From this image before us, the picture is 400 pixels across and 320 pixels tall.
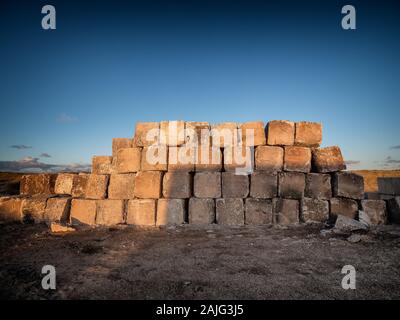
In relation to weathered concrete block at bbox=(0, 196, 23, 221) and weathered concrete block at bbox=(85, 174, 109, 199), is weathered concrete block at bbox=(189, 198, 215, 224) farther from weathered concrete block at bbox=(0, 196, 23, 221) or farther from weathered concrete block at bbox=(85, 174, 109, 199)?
weathered concrete block at bbox=(0, 196, 23, 221)

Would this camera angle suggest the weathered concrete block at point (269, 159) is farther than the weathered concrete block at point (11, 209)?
No

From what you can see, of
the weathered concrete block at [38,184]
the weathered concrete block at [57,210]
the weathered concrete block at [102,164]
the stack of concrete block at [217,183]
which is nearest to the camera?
the stack of concrete block at [217,183]

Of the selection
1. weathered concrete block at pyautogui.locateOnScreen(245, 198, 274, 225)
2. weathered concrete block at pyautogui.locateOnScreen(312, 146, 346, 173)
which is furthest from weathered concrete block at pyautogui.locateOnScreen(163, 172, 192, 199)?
weathered concrete block at pyautogui.locateOnScreen(312, 146, 346, 173)

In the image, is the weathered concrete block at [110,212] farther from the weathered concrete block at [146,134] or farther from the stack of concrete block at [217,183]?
the weathered concrete block at [146,134]

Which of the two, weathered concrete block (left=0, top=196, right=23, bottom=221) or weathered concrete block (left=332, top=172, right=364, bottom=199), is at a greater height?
weathered concrete block (left=332, top=172, right=364, bottom=199)

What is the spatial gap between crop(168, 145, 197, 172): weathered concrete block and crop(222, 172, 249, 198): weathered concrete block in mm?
1094

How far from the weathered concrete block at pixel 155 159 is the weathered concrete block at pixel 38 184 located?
3.62 meters

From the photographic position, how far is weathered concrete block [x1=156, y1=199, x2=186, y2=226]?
282 inches

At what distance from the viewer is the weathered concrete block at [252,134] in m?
7.46

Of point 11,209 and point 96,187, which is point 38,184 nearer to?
point 11,209

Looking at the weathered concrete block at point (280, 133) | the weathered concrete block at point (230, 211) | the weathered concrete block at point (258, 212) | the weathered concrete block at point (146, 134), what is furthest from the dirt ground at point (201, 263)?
the weathered concrete block at point (146, 134)

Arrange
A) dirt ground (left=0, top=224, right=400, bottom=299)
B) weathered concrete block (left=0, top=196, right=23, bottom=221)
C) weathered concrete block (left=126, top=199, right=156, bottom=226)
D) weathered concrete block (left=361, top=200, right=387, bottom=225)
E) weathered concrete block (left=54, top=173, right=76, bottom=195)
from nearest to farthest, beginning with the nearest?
dirt ground (left=0, top=224, right=400, bottom=299) < weathered concrete block (left=361, top=200, right=387, bottom=225) < weathered concrete block (left=126, top=199, right=156, bottom=226) < weathered concrete block (left=0, top=196, right=23, bottom=221) < weathered concrete block (left=54, top=173, right=76, bottom=195)

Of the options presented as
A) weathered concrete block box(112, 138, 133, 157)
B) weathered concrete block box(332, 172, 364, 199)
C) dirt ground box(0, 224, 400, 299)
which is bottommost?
dirt ground box(0, 224, 400, 299)
